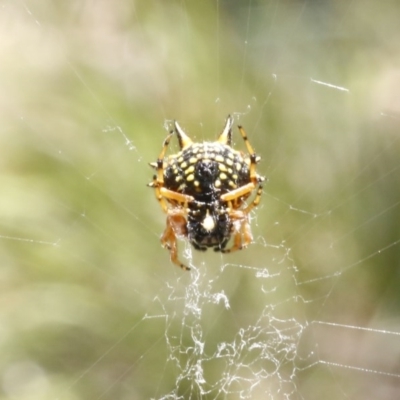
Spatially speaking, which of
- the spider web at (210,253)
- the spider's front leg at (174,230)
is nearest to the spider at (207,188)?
the spider's front leg at (174,230)

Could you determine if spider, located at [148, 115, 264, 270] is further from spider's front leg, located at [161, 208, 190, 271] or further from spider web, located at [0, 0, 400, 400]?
spider web, located at [0, 0, 400, 400]

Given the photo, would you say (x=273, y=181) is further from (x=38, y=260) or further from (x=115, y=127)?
(x=38, y=260)

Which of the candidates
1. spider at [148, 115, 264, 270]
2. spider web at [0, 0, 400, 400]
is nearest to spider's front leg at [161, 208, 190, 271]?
spider at [148, 115, 264, 270]

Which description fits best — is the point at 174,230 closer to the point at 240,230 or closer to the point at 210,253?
the point at 240,230

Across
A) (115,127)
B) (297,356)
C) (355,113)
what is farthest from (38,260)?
(355,113)

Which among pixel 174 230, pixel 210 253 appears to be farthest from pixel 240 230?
pixel 210 253

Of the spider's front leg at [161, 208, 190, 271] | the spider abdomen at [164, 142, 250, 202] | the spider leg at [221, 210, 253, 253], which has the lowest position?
the spider leg at [221, 210, 253, 253]

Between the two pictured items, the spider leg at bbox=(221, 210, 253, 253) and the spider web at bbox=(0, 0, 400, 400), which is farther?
the spider web at bbox=(0, 0, 400, 400)
